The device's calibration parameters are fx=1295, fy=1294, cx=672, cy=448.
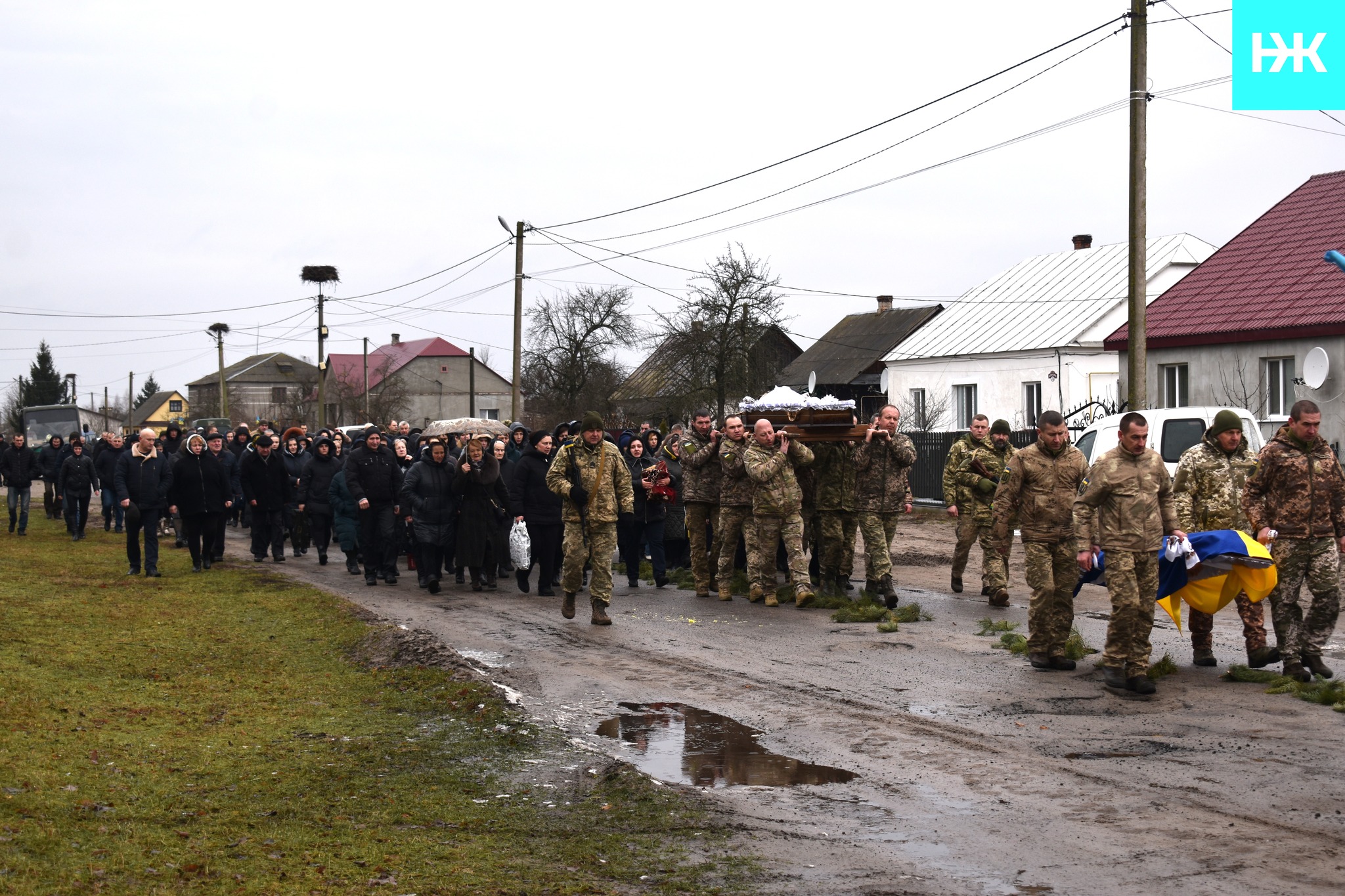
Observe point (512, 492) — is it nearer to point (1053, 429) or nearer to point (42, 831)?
point (1053, 429)

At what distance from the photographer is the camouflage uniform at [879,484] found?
1362 centimetres

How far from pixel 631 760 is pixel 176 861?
2.64 meters

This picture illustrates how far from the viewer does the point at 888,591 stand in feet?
44.0

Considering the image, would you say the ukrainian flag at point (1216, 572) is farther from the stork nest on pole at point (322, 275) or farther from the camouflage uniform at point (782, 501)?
the stork nest on pole at point (322, 275)

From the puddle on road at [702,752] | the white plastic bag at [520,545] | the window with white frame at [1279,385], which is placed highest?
the window with white frame at [1279,385]

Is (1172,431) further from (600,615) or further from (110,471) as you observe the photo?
(110,471)

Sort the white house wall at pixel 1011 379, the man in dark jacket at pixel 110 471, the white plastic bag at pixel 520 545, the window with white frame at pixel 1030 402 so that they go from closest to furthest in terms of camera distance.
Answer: the white plastic bag at pixel 520 545, the man in dark jacket at pixel 110 471, the white house wall at pixel 1011 379, the window with white frame at pixel 1030 402

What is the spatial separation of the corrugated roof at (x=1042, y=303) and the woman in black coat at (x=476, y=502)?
24.9m

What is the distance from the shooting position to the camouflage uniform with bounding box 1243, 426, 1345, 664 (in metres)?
9.09

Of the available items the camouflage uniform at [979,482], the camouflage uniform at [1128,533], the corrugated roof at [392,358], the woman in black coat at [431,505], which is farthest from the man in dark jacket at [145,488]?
the corrugated roof at [392,358]

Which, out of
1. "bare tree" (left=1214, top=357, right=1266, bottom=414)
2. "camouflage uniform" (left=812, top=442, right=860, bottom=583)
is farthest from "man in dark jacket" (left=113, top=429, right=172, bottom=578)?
"bare tree" (left=1214, top=357, right=1266, bottom=414)

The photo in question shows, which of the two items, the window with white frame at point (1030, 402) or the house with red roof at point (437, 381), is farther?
the house with red roof at point (437, 381)

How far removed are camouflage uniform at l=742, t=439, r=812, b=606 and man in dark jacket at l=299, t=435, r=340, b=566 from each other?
737 centimetres

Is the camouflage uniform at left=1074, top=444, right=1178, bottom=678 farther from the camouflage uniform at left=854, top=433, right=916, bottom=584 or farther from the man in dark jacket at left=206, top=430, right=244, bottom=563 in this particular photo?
the man in dark jacket at left=206, top=430, right=244, bottom=563
